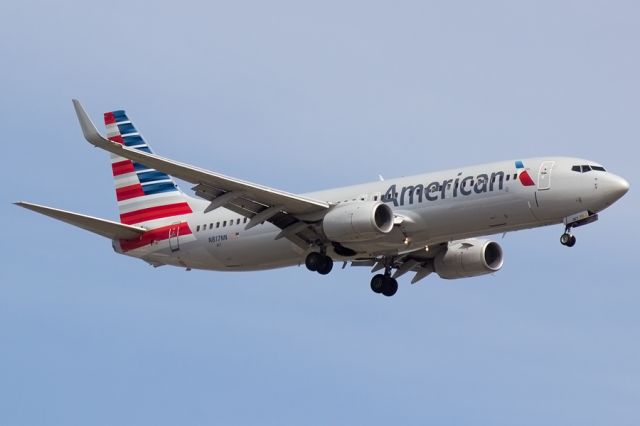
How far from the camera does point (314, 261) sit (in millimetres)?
55406

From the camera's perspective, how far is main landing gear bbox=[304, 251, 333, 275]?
55.3m

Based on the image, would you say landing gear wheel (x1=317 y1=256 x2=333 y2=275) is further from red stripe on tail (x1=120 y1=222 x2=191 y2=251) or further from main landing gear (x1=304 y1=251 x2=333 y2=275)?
red stripe on tail (x1=120 y1=222 x2=191 y2=251)

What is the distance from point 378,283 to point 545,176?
1034 centimetres

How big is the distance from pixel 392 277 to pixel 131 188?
41.1 feet

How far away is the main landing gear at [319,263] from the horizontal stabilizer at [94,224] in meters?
8.34

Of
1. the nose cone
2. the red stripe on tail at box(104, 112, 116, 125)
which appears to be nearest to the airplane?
the nose cone

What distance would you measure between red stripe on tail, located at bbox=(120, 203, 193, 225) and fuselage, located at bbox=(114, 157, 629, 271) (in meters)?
4.74

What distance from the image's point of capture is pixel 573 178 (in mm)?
51781

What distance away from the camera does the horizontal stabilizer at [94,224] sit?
53906 mm

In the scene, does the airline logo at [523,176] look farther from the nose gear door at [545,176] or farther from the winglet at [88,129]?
the winglet at [88,129]

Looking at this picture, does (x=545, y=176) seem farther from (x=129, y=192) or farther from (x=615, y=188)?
(x=129, y=192)

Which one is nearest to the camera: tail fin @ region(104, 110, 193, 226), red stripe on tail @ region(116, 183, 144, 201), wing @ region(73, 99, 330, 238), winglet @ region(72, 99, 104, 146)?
Answer: winglet @ region(72, 99, 104, 146)

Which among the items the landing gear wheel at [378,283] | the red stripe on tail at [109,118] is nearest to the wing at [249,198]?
the landing gear wheel at [378,283]

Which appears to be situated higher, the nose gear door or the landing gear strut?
the nose gear door
